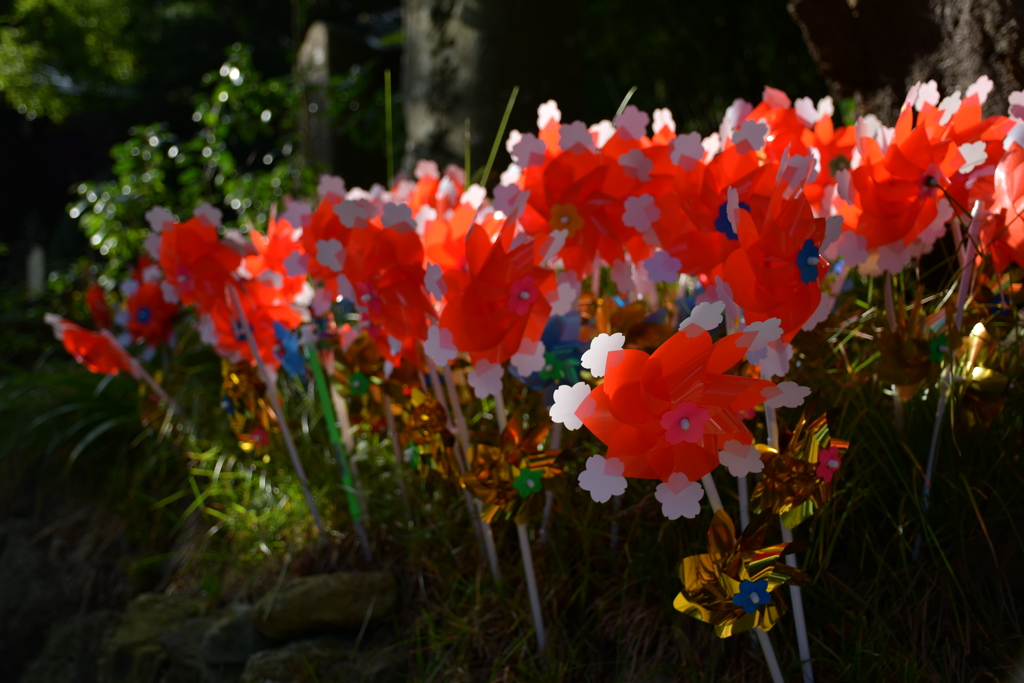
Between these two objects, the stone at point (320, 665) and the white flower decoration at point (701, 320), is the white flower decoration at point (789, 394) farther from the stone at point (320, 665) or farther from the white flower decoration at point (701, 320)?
the stone at point (320, 665)

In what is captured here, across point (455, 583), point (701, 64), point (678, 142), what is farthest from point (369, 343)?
point (701, 64)

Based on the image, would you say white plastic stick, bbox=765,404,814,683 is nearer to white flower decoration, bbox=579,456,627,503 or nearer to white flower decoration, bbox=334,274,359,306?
white flower decoration, bbox=579,456,627,503

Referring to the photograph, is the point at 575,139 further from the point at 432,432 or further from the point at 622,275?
the point at 432,432

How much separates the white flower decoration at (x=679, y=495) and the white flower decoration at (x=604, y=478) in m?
0.06

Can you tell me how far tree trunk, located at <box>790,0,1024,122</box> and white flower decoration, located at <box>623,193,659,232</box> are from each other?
1001 mm

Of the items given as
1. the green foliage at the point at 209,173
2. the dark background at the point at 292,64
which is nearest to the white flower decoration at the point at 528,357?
the dark background at the point at 292,64

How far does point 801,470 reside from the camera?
3.19 ft

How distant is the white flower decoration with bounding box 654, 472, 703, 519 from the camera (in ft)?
2.89

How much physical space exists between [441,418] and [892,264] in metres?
0.82

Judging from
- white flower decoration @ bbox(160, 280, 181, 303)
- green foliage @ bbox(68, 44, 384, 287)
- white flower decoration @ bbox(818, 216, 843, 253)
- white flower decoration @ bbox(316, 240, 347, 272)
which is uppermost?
green foliage @ bbox(68, 44, 384, 287)

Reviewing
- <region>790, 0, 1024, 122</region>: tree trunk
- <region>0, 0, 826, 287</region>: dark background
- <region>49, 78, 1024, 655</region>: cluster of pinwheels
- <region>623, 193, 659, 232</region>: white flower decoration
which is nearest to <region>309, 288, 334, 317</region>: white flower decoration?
<region>49, 78, 1024, 655</region>: cluster of pinwheels

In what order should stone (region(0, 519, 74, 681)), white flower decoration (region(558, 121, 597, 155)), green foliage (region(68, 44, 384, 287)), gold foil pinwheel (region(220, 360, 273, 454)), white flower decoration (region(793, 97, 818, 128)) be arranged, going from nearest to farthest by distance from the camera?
Result: white flower decoration (region(558, 121, 597, 155)) < white flower decoration (region(793, 97, 818, 128)) < gold foil pinwheel (region(220, 360, 273, 454)) < stone (region(0, 519, 74, 681)) < green foliage (region(68, 44, 384, 287))

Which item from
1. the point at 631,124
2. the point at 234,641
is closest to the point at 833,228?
the point at 631,124

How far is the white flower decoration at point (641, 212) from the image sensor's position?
1.12 metres
